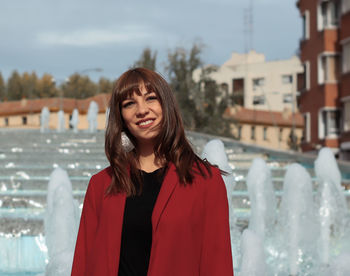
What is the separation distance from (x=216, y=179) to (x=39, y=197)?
597 centimetres

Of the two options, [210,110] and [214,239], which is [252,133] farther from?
[214,239]

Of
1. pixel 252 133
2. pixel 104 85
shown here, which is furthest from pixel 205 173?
pixel 104 85

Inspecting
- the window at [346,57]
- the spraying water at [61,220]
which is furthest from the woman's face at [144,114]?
the window at [346,57]

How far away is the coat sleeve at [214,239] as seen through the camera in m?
2.12

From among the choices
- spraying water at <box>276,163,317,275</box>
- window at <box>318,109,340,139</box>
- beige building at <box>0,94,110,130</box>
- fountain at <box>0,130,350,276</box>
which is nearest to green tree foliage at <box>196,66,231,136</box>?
window at <box>318,109,340,139</box>

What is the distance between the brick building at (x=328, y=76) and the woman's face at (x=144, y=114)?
1092 inches

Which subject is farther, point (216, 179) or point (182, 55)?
point (182, 55)

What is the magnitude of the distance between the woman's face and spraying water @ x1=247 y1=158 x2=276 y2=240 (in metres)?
5.20

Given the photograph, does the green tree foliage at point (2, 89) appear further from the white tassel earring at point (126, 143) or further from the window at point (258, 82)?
the white tassel earring at point (126, 143)

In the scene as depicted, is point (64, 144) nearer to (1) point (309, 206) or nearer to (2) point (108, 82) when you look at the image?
(1) point (309, 206)

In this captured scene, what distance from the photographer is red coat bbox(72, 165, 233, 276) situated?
208 cm

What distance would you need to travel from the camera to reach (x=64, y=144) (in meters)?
14.9

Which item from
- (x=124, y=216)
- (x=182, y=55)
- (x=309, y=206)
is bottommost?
(x=309, y=206)

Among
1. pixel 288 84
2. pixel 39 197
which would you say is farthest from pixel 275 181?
pixel 288 84
